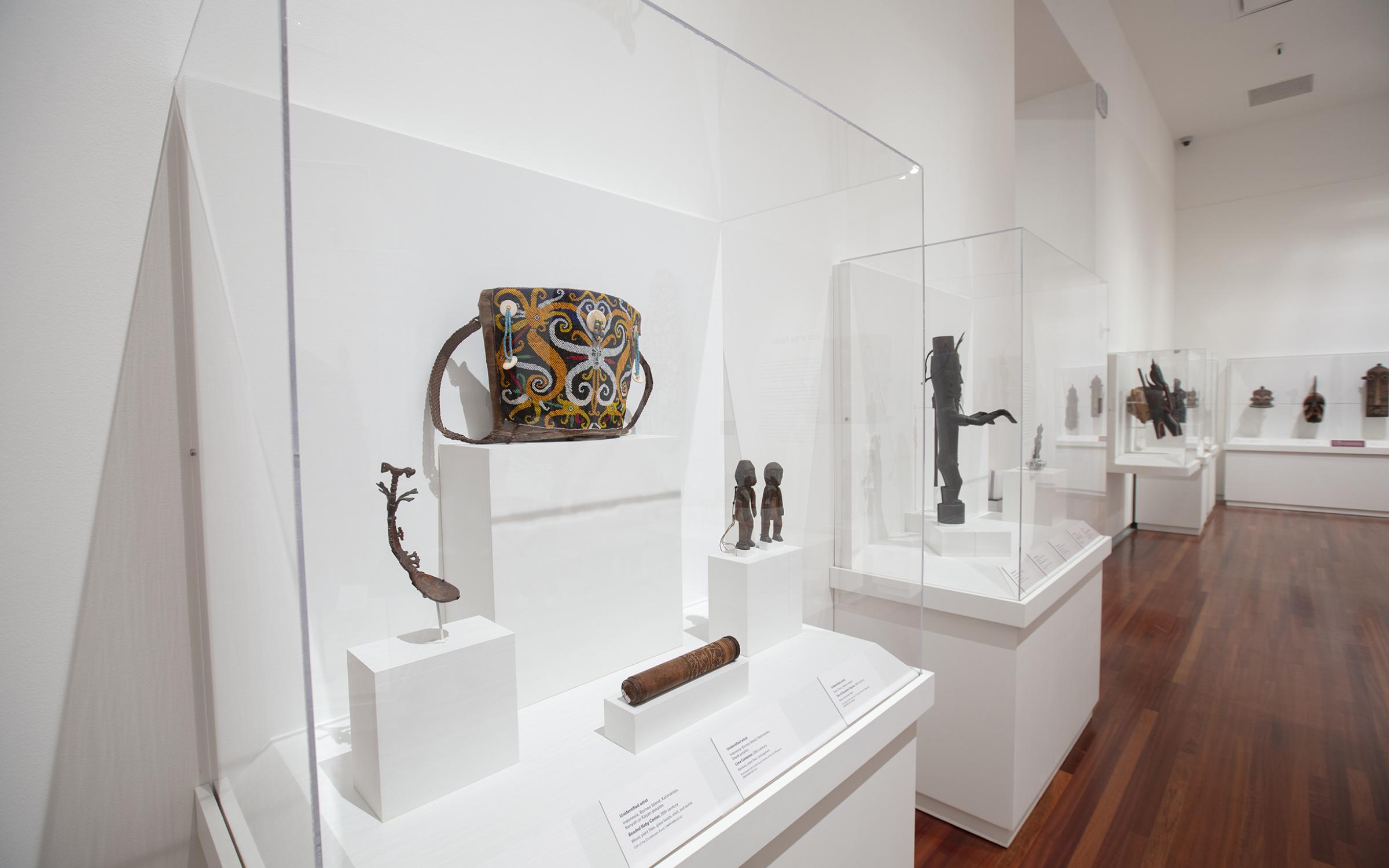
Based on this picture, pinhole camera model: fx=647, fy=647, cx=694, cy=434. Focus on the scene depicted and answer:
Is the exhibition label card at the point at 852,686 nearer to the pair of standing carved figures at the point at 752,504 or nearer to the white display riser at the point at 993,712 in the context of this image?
the pair of standing carved figures at the point at 752,504

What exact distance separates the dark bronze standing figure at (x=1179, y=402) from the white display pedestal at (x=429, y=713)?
581cm

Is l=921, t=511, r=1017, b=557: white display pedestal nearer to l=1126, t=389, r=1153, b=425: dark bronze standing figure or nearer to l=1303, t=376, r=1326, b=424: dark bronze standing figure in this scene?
l=1126, t=389, r=1153, b=425: dark bronze standing figure

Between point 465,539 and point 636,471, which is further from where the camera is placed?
point 636,471

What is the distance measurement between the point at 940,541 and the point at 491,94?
1.58 m

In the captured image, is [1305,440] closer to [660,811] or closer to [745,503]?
[745,503]

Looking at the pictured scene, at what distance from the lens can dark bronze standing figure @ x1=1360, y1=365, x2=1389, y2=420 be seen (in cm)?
599

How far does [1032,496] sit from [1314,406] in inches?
273

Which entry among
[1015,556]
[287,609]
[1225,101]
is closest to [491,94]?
[287,609]

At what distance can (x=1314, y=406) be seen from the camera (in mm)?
6371

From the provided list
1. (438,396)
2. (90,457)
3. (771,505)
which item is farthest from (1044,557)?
(90,457)

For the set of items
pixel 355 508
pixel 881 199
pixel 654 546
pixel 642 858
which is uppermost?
pixel 881 199

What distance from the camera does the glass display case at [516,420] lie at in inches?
22.1

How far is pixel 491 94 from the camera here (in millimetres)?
979

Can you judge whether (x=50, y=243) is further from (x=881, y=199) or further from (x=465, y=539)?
(x=881, y=199)
